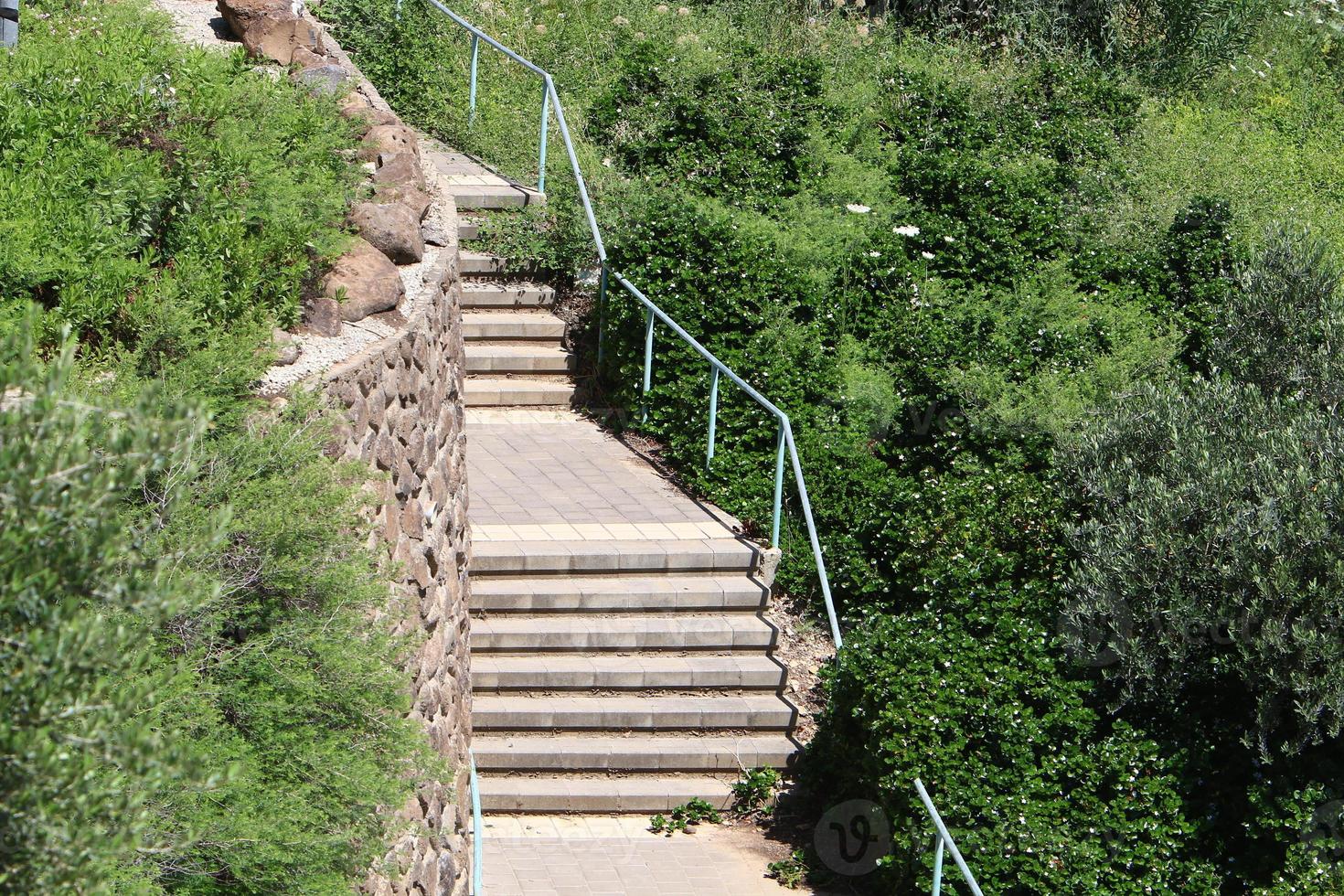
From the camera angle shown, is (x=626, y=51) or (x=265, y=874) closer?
(x=265, y=874)

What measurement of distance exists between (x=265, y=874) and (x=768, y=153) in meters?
9.08

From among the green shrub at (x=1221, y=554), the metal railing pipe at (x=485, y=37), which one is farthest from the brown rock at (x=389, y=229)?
the metal railing pipe at (x=485, y=37)

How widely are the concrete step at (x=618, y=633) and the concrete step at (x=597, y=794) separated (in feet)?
2.71

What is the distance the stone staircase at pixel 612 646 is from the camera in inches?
330

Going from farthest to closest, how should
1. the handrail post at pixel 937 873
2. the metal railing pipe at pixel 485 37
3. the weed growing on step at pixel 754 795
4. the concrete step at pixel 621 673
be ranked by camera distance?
the metal railing pipe at pixel 485 37 → the concrete step at pixel 621 673 → the weed growing on step at pixel 754 795 → the handrail post at pixel 937 873

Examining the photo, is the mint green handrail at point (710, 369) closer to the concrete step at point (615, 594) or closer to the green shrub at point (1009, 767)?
the concrete step at point (615, 594)

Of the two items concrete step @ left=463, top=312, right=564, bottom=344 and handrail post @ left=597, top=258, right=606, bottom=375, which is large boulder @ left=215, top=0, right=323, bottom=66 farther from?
handrail post @ left=597, top=258, right=606, bottom=375

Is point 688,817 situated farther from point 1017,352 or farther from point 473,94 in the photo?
point 473,94

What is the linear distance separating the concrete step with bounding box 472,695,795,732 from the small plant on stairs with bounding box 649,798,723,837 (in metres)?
0.52

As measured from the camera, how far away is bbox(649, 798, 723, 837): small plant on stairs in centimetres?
817

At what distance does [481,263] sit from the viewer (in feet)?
37.3

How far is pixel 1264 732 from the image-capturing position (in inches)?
283

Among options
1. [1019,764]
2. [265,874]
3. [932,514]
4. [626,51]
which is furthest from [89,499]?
[626,51]

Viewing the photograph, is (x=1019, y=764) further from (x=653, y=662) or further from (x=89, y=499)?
(x=89, y=499)
